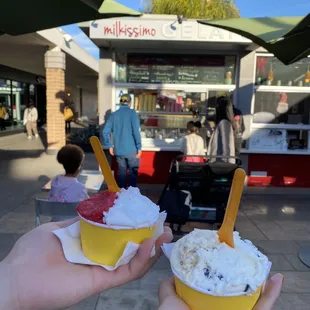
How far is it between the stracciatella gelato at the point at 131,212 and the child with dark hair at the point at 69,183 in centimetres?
201

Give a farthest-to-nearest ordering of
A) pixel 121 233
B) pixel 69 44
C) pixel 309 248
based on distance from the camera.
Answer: pixel 69 44 < pixel 309 248 < pixel 121 233

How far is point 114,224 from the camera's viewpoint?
130 cm

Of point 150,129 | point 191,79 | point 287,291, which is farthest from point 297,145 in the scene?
point 287,291

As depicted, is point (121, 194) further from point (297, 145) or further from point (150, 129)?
point (297, 145)

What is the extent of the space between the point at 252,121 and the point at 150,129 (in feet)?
6.97

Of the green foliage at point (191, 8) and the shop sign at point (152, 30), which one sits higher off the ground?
the green foliage at point (191, 8)

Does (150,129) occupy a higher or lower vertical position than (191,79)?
lower

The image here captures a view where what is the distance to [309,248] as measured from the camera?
13.9ft

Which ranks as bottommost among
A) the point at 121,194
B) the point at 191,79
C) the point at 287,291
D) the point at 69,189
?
the point at 287,291

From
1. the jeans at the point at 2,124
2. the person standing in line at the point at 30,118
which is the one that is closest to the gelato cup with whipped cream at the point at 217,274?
the person standing in line at the point at 30,118

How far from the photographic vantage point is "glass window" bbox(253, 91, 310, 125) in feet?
22.3

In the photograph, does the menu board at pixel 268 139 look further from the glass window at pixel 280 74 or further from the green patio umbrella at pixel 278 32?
the green patio umbrella at pixel 278 32

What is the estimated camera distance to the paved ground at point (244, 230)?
317 centimetres

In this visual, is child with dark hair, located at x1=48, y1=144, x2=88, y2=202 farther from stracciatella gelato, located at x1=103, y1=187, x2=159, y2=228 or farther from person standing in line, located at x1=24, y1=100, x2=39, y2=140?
person standing in line, located at x1=24, y1=100, x2=39, y2=140
